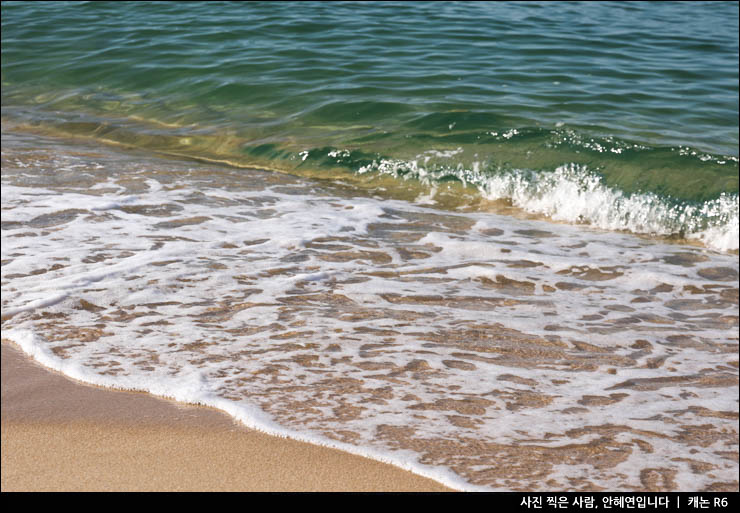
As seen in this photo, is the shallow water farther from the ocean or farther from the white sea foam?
the white sea foam

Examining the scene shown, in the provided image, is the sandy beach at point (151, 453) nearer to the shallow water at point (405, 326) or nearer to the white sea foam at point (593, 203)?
the shallow water at point (405, 326)

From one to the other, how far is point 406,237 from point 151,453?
3.12m

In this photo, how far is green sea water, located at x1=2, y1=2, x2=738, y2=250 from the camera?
727 centimetres

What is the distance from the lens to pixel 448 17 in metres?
13.6

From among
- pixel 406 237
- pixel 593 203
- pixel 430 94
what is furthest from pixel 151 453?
pixel 430 94

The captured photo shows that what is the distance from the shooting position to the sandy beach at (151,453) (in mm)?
2748

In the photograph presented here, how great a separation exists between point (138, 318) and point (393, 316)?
1322 mm

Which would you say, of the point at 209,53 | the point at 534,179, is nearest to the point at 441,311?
the point at 534,179

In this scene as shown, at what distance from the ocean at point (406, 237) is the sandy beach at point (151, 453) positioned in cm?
11

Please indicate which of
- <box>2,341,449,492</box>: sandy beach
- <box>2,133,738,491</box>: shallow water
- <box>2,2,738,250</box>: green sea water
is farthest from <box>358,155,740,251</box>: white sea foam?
<box>2,341,449,492</box>: sandy beach

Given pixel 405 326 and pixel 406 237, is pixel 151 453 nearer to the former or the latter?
pixel 405 326

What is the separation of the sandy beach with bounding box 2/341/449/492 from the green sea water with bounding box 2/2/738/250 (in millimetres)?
4227

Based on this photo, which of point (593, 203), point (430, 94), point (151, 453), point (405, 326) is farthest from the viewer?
point (430, 94)

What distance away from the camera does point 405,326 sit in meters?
4.13
